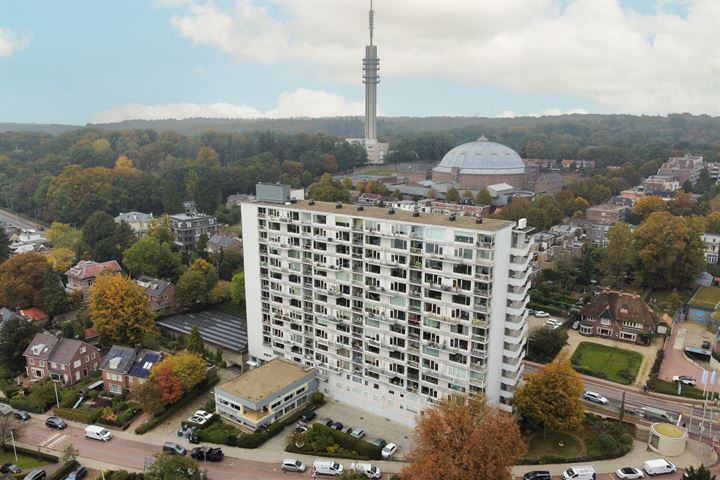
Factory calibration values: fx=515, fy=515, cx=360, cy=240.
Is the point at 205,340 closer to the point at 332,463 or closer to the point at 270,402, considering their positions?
the point at 270,402

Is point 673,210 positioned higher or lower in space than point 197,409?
higher

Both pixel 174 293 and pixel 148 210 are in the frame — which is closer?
pixel 174 293

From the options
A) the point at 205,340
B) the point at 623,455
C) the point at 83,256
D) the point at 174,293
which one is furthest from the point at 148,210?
the point at 623,455

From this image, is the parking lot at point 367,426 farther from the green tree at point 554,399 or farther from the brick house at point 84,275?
the brick house at point 84,275

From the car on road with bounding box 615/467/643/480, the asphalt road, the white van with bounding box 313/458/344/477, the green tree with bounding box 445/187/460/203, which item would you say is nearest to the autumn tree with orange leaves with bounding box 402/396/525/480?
the white van with bounding box 313/458/344/477

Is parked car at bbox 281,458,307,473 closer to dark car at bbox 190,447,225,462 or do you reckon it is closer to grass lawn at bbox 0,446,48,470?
dark car at bbox 190,447,225,462

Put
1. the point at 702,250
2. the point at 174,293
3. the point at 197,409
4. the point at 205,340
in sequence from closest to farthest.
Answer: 1. the point at 197,409
2. the point at 205,340
3. the point at 174,293
4. the point at 702,250
